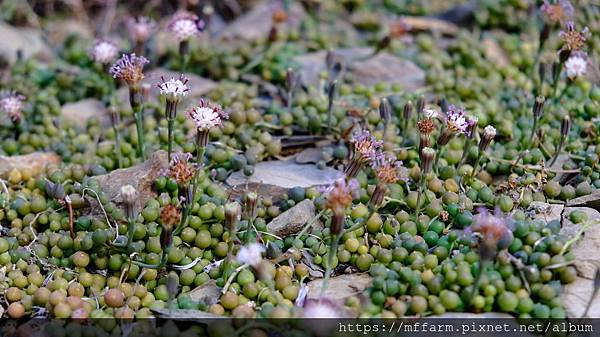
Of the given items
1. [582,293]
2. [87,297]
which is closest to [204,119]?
[87,297]

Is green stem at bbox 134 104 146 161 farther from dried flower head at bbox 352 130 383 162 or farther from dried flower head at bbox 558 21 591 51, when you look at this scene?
dried flower head at bbox 558 21 591 51

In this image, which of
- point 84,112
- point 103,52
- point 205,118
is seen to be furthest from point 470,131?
point 84,112

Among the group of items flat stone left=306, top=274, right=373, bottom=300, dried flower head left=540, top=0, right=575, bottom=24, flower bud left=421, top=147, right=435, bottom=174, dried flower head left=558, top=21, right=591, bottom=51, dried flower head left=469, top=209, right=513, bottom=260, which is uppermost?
dried flower head left=540, top=0, right=575, bottom=24

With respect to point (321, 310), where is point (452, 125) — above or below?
above

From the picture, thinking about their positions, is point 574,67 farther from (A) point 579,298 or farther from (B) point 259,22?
(B) point 259,22

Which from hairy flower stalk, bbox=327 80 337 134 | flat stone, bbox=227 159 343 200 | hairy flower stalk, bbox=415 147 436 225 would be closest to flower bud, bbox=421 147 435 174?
hairy flower stalk, bbox=415 147 436 225

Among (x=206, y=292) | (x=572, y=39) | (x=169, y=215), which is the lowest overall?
(x=206, y=292)
